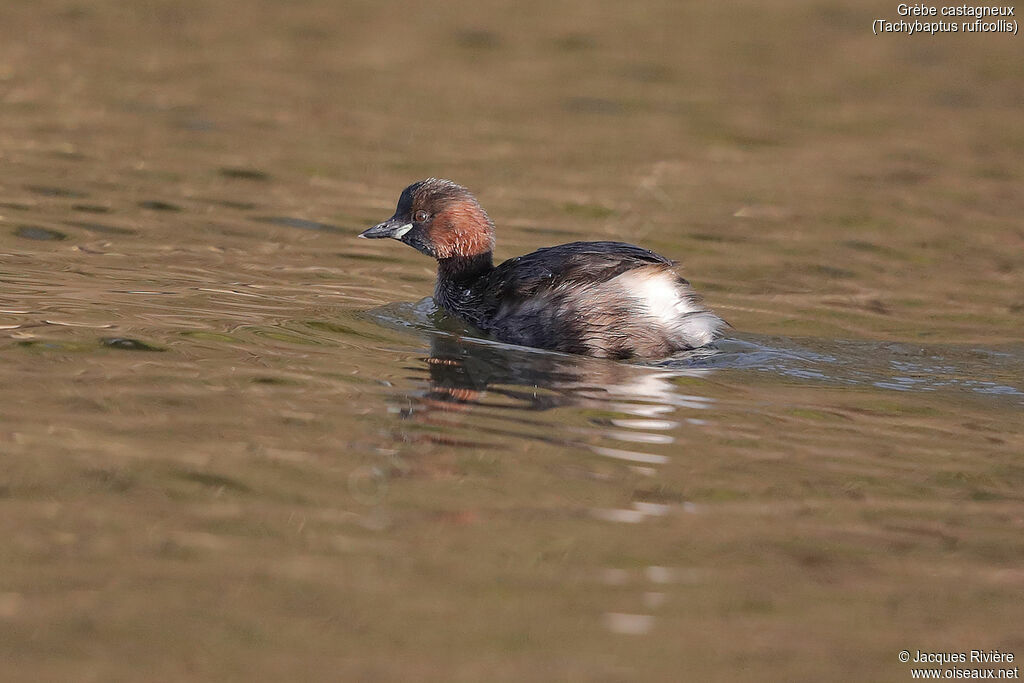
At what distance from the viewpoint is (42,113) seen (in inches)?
471

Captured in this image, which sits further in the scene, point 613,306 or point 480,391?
point 613,306

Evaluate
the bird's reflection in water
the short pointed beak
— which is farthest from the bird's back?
the short pointed beak

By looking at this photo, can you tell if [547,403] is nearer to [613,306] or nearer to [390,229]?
[613,306]

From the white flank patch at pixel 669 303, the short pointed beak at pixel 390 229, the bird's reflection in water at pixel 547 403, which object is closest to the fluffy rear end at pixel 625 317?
the white flank patch at pixel 669 303

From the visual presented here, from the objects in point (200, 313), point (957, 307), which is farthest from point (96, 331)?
point (957, 307)

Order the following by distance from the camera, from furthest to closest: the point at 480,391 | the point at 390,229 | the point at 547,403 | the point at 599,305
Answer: the point at 390,229 < the point at 599,305 < the point at 480,391 < the point at 547,403

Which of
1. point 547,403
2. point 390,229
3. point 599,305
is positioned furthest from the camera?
point 390,229

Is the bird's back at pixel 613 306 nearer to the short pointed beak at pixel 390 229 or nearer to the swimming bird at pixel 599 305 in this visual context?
the swimming bird at pixel 599 305

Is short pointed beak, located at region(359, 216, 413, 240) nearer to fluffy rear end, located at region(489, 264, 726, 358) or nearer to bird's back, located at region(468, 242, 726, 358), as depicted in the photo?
bird's back, located at region(468, 242, 726, 358)

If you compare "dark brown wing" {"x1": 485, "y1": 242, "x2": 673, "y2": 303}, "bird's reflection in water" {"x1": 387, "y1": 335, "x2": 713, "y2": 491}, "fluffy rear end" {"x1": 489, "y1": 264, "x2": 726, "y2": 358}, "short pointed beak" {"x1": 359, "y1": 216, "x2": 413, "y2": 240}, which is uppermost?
"short pointed beak" {"x1": 359, "y1": 216, "x2": 413, "y2": 240}

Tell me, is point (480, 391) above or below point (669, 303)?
below

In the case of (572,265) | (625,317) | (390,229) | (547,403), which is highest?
(390,229)

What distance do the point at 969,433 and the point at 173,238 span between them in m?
5.13

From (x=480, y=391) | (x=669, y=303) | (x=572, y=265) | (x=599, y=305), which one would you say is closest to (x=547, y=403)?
(x=480, y=391)
